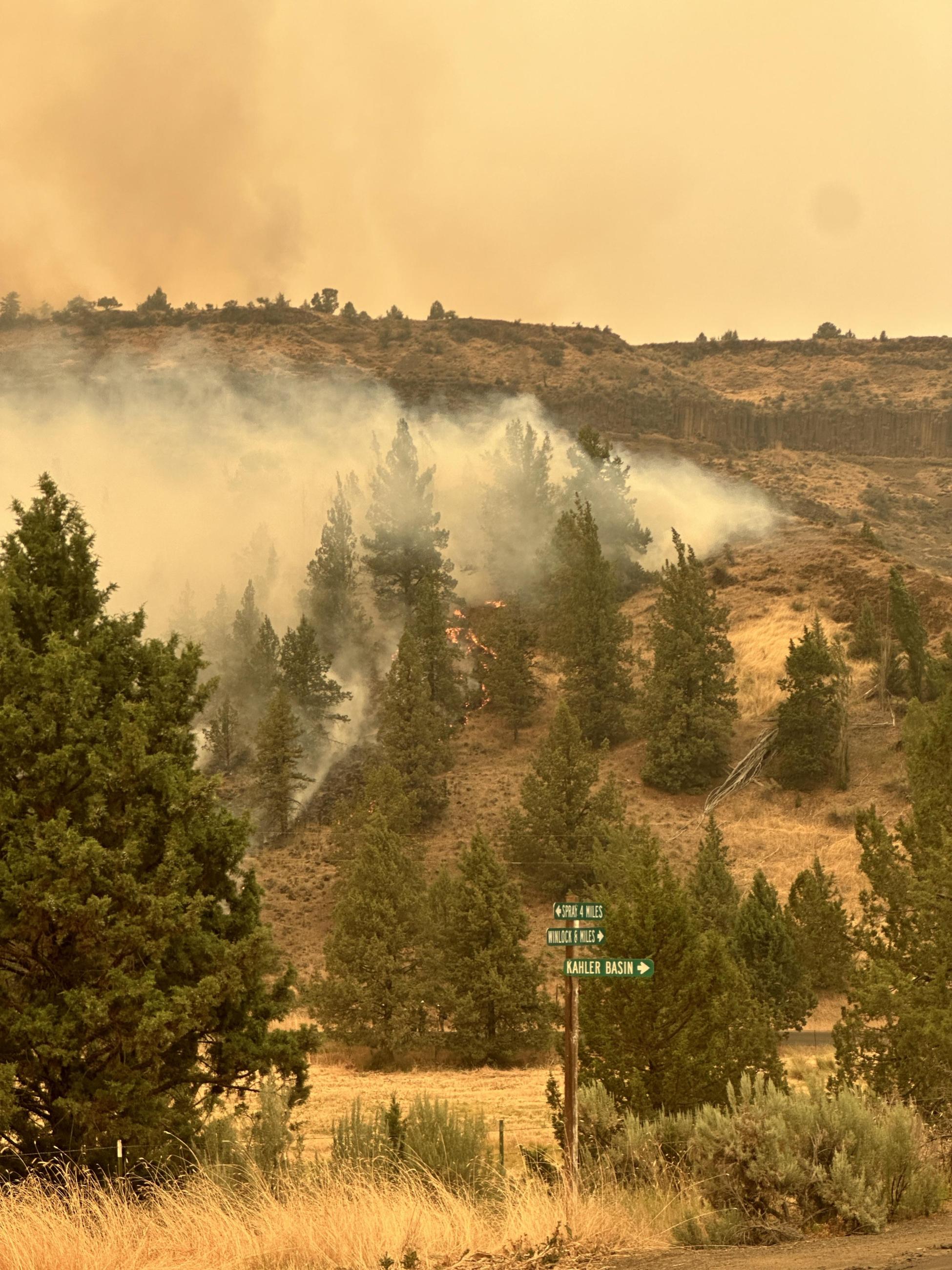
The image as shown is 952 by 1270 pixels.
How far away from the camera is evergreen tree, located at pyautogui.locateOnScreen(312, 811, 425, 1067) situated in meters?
41.1

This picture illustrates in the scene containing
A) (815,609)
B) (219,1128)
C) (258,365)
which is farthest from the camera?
(258,365)

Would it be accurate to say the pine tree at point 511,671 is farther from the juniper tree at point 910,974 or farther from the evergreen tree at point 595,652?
the juniper tree at point 910,974

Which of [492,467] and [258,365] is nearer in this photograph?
[492,467]

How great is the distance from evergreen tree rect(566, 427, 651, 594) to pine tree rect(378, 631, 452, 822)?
31.3 m

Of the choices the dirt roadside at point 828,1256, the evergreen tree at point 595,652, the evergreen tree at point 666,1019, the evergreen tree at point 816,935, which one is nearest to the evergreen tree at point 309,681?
the evergreen tree at point 595,652

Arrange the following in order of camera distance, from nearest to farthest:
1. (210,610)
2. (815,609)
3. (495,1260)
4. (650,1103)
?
(495,1260) < (650,1103) < (815,609) < (210,610)

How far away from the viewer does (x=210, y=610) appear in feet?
307

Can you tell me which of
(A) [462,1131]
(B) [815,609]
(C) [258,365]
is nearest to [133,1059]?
(A) [462,1131]

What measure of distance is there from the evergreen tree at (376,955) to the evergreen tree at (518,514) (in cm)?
4676

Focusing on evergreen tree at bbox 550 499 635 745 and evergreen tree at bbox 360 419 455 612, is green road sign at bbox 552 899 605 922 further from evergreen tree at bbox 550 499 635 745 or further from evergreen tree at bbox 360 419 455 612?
evergreen tree at bbox 360 419 455 612

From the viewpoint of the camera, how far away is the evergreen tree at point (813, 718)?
6141 centimetres

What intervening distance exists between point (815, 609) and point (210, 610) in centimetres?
4334

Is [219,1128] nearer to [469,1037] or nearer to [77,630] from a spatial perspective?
[77,630]

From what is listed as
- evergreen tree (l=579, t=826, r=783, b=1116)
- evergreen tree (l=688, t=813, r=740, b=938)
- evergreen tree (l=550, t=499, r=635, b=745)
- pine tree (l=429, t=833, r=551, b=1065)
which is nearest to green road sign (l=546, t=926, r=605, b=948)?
evergreen tree (l=579, t=826, r=783, b=1116)
